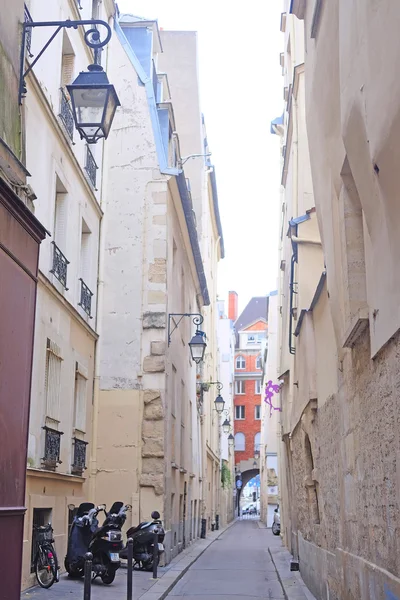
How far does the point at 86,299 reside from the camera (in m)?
15.2

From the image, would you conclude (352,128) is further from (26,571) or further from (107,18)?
(107,18)

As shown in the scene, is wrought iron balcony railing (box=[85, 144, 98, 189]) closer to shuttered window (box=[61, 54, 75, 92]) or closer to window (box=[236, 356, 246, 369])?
shuttered window (box=[61, 54, 75, 92])

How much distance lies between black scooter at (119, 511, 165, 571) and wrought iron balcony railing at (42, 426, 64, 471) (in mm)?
2760

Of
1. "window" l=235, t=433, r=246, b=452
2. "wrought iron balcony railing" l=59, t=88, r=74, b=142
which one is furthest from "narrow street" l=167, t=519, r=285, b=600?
"window" l=235, t=433, r=246, b=452

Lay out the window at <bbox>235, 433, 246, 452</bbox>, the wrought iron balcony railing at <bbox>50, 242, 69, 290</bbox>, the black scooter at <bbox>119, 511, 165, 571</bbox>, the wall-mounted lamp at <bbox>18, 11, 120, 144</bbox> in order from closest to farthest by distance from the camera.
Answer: the wall-mounted lamp at <bbox>18, 11, 120, 144</bbox> < the wrought iron balcony railing at <bbox>50, 242, 69, 290</bbox> < the black scooter at <bbox>119, 511, 165, 571</bbox> < the window at <bbox>235, 433, 246, 452</bbox>

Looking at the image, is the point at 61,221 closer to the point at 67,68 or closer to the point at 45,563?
the point at 67,68


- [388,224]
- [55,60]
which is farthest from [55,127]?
[388,224]

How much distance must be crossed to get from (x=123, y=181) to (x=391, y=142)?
13125 mm

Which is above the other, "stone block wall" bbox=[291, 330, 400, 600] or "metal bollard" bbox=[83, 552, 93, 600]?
"stone block wall" bbox=[291, 330, 400, 600]

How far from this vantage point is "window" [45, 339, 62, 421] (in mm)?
12336

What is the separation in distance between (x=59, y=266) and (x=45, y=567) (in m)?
4.59

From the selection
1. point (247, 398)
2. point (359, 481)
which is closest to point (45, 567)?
point (359, 481)

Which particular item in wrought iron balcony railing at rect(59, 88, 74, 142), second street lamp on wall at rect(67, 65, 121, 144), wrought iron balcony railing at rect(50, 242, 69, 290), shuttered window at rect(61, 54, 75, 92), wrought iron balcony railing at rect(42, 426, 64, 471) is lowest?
wrought iron balcony railing at rect(42, 426, 64, 471)

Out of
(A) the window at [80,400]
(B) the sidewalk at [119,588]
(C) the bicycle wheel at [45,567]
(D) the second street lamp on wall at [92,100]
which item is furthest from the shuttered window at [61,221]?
(D) the second street lamp on wall at [92,100]
